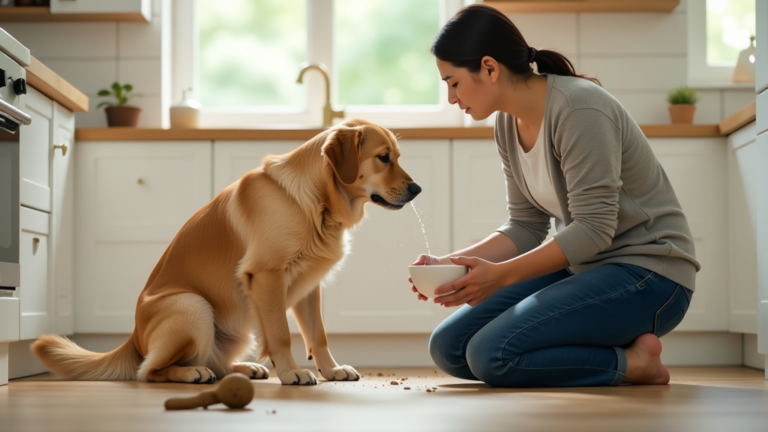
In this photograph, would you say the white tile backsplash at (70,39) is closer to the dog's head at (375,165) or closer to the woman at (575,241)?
the dog's head at (375,165)

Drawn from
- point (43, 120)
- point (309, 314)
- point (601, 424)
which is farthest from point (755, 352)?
point (43, 120)

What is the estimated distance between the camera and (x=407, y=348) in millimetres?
3090

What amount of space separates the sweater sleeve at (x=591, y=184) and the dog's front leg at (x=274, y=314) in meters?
0.75

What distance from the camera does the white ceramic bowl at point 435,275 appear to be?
178 centimetres

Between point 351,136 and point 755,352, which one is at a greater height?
point 351,136

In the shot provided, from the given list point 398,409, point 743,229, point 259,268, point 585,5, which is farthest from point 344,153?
point 585,5

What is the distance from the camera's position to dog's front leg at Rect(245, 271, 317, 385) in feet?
6.79

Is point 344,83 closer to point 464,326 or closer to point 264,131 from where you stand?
point 264,131

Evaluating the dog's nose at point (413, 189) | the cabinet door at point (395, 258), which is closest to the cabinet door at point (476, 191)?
the cabinet door at point (395, 258)

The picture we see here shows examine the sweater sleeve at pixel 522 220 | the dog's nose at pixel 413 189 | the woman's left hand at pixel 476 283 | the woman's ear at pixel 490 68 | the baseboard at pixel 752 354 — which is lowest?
the baseboard at pixel 752 354

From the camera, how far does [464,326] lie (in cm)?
216

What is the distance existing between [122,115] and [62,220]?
2.09 feet

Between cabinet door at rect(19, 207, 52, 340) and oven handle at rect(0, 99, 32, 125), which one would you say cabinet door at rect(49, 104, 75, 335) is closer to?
cabinet door at rect(19, 207, 52, 340)

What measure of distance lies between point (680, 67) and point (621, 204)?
189 centimetres
